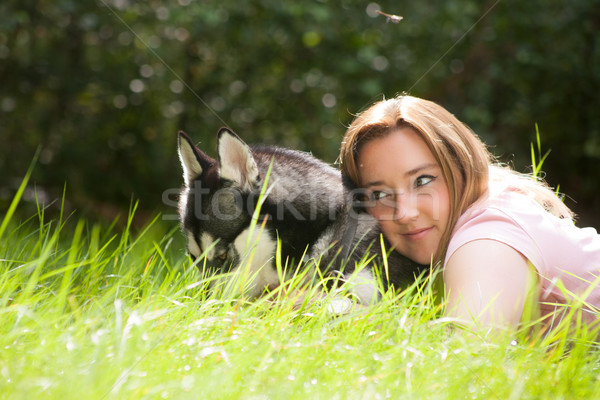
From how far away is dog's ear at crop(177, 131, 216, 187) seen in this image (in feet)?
9.75

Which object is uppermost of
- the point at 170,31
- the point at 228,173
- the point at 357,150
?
the point at 170,31

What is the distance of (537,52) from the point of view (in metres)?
6.80

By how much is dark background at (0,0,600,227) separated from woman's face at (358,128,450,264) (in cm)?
339

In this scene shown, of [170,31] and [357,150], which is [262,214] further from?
[170,31]

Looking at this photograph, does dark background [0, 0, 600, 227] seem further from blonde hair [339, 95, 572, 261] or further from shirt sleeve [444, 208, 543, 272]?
shirt sleeve [444, 208, 543, 272]

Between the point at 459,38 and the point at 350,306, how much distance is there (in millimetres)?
5086

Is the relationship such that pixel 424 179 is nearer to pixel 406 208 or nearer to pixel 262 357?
pixel 406 208

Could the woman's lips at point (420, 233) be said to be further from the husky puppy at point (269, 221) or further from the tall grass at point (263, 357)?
the tall grass at point (263, 357)

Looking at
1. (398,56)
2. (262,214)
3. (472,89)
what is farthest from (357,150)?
(472,89)

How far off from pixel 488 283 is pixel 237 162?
4.40 feet

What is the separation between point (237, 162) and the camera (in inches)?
114

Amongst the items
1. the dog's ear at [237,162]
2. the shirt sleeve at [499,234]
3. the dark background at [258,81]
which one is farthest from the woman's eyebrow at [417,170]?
the dark background at [258,81]

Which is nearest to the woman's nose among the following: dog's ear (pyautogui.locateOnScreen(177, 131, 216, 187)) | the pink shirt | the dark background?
the pink shirt

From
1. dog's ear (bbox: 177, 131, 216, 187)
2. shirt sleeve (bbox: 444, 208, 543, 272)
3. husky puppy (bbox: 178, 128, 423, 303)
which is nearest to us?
shirt sleeve (bbox: 444, 208, 543, 272)
